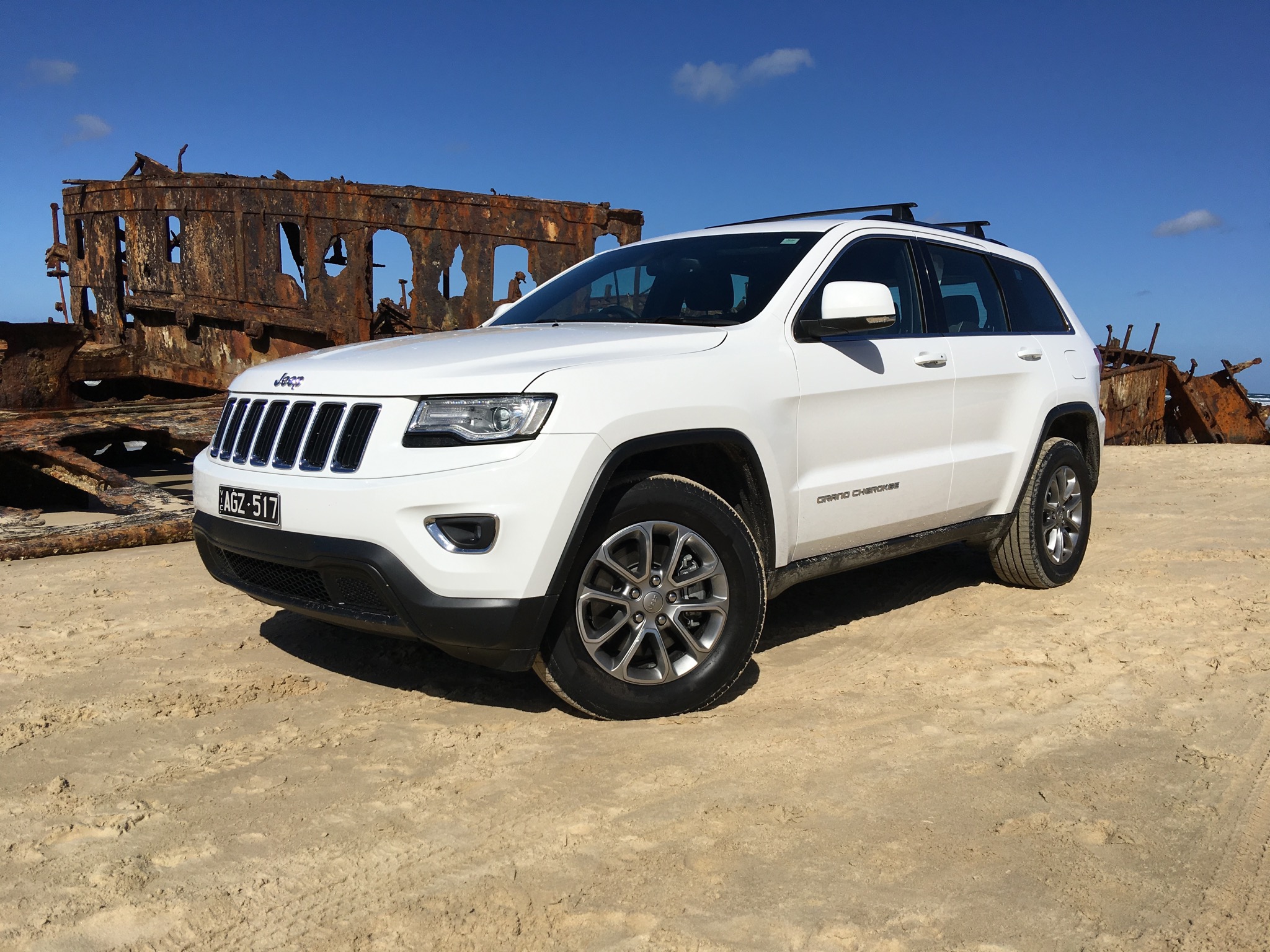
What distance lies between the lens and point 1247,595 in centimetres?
527

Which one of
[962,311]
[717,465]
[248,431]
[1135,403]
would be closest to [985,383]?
[962,311]

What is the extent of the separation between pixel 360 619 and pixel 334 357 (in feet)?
3.11

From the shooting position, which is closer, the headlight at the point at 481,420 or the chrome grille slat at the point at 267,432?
the headlight at the point at 481,420

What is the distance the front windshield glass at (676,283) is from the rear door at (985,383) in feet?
2.95

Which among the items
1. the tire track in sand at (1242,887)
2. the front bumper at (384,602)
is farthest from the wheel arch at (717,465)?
the tire track in sand at (1242,887)

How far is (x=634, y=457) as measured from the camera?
3.47 meters

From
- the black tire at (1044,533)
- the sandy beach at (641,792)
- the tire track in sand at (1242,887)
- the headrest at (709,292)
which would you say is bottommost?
the tire track in sand at (1242,887)

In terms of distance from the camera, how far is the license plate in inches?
131

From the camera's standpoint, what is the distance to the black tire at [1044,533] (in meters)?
5.16

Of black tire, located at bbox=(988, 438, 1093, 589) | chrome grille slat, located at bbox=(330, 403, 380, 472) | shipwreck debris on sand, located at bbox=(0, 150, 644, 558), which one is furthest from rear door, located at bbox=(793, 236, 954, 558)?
shipwreck debris on sand, located at bbox=(0, 150, 644, 558)

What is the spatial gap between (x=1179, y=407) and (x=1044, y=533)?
12745mm

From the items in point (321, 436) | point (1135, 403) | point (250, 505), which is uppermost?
point (321, 436)

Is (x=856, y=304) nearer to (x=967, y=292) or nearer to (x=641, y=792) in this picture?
(x=967, y=292)

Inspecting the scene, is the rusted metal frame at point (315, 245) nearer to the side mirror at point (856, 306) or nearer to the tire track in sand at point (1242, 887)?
the side mirror at point (856, 306)
